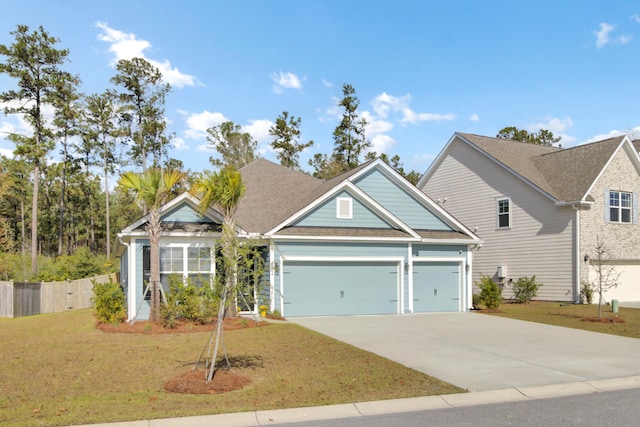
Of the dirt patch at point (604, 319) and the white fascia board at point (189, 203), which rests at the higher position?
the white fascia board at point (189, 203)

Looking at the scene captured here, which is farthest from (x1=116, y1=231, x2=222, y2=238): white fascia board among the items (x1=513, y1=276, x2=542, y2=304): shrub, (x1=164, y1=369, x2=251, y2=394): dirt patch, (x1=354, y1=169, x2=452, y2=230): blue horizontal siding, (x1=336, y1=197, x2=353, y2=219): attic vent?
(x1=513, y1=276, x2=542, y2=304): shrub

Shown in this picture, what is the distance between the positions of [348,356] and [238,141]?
144 ft

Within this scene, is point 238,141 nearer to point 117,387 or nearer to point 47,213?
point 47,213

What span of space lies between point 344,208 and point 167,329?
25.4 ft

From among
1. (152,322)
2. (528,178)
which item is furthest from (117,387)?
(528,178)

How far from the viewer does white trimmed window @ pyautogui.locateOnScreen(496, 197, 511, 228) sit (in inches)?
1042

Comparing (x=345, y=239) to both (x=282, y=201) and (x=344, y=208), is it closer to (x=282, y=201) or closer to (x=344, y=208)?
(x=344, y=208)

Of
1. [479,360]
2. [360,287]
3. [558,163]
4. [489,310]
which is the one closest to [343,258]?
[360,287]

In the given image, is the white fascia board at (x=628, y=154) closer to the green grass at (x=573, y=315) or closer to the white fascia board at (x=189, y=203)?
the green grass at (x=573, y=315)

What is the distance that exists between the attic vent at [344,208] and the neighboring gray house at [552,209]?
33.2 feet

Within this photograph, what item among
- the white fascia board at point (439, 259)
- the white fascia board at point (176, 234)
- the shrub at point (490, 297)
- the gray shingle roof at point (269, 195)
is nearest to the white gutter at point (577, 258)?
the shrub at point (490, 297)

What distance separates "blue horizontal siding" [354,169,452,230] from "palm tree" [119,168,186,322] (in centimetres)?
823

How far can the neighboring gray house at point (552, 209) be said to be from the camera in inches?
938

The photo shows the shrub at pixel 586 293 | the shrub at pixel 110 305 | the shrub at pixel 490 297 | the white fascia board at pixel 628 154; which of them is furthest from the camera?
the white fascia board at pixel 628 154
